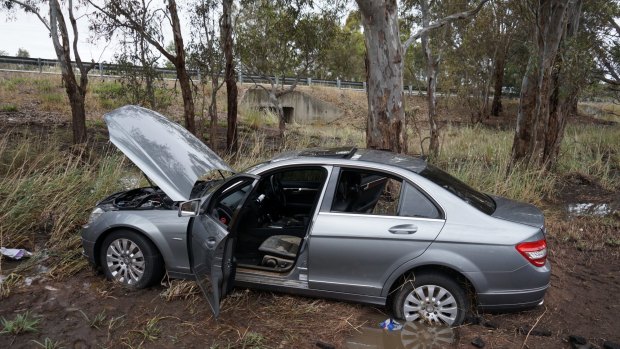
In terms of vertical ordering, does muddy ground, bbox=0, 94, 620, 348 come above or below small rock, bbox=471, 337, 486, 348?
below

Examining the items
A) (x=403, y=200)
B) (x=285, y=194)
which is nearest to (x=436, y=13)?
(x=285, y=194)

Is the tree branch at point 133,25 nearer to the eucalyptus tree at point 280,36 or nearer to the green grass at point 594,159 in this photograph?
the eucalyptus tree at point 280,36

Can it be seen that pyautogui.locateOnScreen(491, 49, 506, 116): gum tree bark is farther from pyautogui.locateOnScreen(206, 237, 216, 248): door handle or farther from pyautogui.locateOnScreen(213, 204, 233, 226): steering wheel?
pyautogui.locateOnScreen(206, 237, 216, 248): door handle

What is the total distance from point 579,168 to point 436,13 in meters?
7.60

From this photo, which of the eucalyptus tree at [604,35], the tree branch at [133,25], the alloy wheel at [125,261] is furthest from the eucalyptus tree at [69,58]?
the eucalyptus tree at [604,35]

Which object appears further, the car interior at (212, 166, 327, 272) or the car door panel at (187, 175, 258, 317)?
the car interior at (212, 166, 327, 272)

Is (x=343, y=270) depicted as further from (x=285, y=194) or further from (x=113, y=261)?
(x=113, y=261)

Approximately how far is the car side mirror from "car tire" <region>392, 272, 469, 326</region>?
6.48ft

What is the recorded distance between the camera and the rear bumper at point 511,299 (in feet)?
12.9

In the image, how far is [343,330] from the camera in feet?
13.5

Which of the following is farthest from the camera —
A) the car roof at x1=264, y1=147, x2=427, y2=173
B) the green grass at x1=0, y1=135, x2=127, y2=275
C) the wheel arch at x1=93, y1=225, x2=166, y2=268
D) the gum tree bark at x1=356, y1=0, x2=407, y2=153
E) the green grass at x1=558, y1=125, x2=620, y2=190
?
the green grass at x1=558, y1=125, x2=620, y2=190

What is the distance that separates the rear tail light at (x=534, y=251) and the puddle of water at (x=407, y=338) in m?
0.86

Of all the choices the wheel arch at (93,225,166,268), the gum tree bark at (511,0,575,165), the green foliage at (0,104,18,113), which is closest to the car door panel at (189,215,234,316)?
the wheel arch at (93,225,166,268)

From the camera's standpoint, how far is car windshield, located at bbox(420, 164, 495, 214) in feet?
13.8
